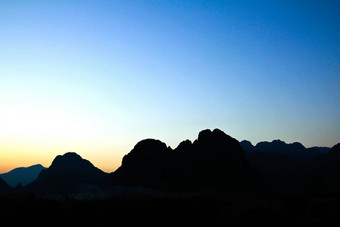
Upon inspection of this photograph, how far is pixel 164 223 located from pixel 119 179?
12042 cm

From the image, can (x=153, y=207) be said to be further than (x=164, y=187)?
No

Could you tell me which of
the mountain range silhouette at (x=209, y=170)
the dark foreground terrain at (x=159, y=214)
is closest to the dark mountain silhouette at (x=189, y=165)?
the mountain range silhouette at (x=209, y=170)

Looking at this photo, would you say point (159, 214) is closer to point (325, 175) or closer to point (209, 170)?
point (209, 170)

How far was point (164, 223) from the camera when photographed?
25.7 m

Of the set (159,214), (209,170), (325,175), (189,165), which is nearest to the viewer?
(159,214)

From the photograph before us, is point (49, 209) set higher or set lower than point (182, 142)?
lower

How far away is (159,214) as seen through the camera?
27.2 m

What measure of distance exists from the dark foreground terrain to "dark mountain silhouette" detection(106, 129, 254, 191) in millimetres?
86952

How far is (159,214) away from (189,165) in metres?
104

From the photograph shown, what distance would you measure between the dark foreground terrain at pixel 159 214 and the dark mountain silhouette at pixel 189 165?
87.0m

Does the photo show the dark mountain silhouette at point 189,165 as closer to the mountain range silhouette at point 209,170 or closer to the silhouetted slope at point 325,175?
the mountain range silhouette at point 209,170

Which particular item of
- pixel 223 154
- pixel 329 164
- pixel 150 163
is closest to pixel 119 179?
pixel 150 163

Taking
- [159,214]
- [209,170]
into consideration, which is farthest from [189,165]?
[159,214]

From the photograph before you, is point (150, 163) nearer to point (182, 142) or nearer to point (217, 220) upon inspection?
point (182, 142)
